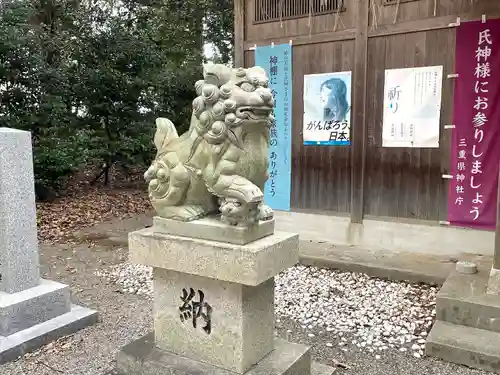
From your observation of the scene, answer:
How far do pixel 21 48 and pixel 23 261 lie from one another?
265 inches

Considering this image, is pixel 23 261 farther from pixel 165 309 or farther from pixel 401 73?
pixel 401 73

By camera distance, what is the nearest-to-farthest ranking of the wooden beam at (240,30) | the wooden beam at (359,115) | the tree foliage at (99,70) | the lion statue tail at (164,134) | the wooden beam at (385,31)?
the lion statue tail at (164,134) < the wooden beam at (385,31) < the wooden beam at (359,115) < the wooden beam at (240,30) < the tree foliage at (99,70)

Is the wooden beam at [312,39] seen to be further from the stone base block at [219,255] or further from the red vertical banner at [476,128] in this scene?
the stone base block at [219,255]

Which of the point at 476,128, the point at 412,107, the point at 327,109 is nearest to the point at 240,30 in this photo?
the point at 327,109

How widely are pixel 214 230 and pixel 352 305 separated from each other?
2.51m

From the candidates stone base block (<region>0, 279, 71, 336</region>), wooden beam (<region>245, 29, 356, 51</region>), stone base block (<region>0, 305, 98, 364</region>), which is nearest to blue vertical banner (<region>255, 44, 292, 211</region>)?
wooden beam (<region>245, 29, 356, 51</region>)

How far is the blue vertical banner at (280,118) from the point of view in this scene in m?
6.65

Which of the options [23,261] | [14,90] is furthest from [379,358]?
[14,90]

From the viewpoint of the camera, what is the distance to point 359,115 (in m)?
6.18

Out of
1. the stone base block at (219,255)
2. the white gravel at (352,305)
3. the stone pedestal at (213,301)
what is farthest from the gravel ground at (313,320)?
the stone base block at (219,255)

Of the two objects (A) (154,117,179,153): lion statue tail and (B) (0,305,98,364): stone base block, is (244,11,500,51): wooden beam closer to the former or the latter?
(A) (154,117,179,153): lion statue tail

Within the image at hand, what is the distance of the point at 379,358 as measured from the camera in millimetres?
3557

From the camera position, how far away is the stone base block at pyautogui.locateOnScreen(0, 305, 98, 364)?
3629 mm

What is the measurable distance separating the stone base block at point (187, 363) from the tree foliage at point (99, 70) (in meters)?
7.50
